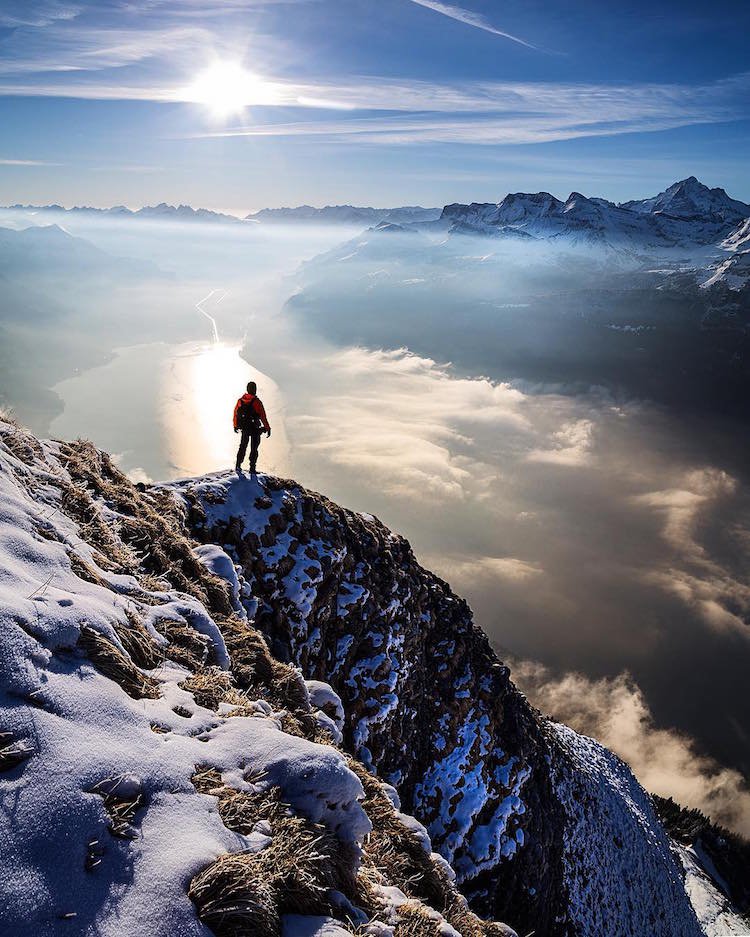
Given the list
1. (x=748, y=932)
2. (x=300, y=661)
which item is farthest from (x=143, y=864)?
(x=748, y=932)

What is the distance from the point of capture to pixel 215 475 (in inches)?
910

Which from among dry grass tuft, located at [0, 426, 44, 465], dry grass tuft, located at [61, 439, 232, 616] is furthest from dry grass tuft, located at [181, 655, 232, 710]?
dry grass tuft, located at [0, 426, 44, 465]

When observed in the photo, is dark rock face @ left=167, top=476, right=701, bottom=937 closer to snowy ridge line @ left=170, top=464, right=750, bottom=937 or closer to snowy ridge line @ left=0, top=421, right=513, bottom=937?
snowy ridge line @ left=170, top=464, right=750, bottom=937

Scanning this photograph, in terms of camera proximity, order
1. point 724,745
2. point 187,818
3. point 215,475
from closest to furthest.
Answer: point 187,818 < point 215,475 < point 724,745

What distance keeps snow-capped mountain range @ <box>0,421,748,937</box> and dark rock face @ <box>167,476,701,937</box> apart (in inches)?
5.9

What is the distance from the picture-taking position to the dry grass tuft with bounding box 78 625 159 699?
230 inches

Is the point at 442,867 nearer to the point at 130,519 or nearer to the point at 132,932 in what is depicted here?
the point at 132,932

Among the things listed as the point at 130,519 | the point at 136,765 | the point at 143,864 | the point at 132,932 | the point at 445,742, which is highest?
the point at 130,519

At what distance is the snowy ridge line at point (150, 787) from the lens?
3734 mm

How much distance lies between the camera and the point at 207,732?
6.21 metres

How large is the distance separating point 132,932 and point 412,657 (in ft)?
84.1

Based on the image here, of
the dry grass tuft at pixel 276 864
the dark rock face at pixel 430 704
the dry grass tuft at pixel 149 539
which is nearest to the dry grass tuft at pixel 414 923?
the dry grass tuft at pixel 276 864

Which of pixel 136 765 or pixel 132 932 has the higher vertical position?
pixel 136 765

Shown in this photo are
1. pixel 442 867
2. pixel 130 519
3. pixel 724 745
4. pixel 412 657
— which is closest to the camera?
pixel 442 867
